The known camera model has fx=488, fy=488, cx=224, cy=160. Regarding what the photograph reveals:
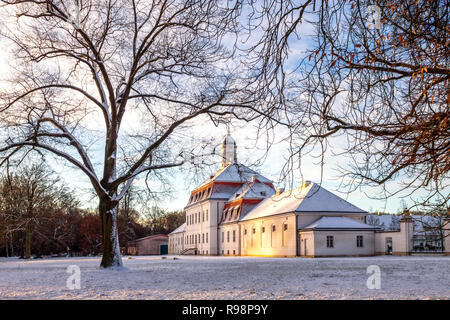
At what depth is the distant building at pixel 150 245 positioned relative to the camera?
72.7m

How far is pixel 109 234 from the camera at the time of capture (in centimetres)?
2005

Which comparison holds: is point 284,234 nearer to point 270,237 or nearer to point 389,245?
point 270,237

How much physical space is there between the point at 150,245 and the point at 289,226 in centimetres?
3931

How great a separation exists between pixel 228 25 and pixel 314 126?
5.78 feet

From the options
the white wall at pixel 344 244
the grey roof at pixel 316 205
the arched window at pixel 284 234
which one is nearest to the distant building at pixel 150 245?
the grey roof at pixel 316 205

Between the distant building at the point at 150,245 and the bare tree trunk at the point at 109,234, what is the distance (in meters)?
53.0

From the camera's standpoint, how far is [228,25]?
5.21m

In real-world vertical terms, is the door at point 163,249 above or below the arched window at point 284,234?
below

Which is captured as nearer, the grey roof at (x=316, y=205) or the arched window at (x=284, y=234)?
the grey roof at (x=316, y=205)

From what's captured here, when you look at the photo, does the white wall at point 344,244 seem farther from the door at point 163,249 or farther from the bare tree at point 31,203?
the door at point 163,249

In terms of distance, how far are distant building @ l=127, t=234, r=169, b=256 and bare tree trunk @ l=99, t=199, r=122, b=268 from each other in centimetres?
5302

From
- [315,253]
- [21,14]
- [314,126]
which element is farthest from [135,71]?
[315,253]

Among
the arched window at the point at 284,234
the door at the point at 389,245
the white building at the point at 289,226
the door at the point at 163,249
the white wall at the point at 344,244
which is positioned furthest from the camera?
the door at the point at 163,249
